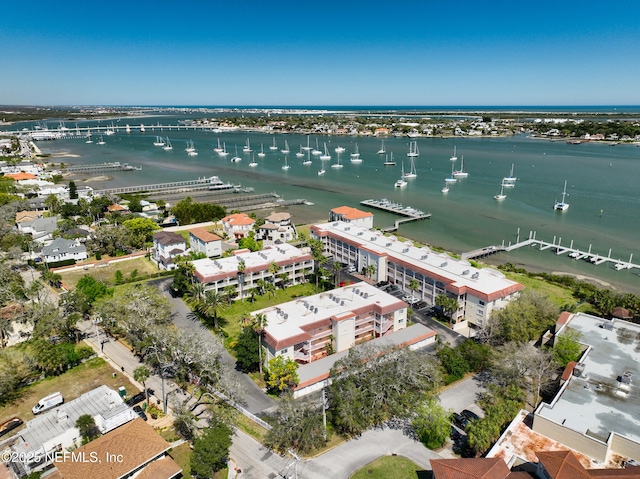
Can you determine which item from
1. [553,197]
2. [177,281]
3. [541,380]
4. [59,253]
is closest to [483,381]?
[541,380]

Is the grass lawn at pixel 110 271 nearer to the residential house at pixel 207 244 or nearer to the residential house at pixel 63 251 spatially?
the residential house at pixel 63 251

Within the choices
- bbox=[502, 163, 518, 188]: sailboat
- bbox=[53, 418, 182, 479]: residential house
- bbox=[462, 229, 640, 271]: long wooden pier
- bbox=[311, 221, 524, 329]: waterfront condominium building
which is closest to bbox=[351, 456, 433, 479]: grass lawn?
bbox=[53, 418, 182, 479]: residential house

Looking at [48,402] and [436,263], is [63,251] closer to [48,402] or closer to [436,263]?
[48,402]

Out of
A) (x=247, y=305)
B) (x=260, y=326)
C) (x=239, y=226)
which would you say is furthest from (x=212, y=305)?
(x=239, y=226)

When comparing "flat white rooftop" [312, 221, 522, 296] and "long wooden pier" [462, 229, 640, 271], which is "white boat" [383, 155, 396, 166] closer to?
"long wooden pier" [462, 229, 640, 271]

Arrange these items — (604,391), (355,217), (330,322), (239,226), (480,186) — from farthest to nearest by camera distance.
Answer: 1. (480,186)
2. (239,226)
3. (355,217)
4. (330,322)
5. (604,391)
